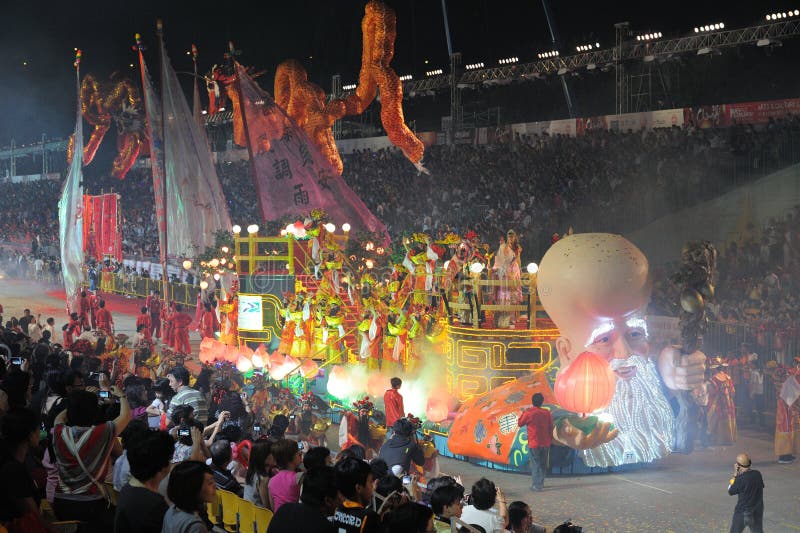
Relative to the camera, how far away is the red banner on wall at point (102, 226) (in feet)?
65.4

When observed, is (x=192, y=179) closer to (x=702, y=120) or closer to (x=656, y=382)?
(x=656, y=382)

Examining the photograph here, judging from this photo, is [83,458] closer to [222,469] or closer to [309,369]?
[222,469]

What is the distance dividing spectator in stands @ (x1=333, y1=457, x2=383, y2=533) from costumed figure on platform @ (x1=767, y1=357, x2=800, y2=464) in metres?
8.21

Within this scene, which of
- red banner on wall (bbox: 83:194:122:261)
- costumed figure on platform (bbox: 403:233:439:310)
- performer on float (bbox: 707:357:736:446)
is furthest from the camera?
red banner on wall (bbox: 83:194:122:261)

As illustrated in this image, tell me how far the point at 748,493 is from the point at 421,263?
23.4ft

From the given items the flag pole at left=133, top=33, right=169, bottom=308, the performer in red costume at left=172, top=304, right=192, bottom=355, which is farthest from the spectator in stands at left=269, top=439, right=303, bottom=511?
the performer in red costume at left=172, top=304, right=192, bottom=355

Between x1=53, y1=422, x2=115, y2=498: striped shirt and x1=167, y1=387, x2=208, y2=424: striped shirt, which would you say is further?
x1=167, y1=387, x2=208, y2=424: striped shirt

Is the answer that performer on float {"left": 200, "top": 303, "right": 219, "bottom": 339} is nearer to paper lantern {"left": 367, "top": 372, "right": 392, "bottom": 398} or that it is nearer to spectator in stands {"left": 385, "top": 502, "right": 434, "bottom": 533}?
paper lantern {"left": 367, "top": 372, "right": 392, "bottom": 398}

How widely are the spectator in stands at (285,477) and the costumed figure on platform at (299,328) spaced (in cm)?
995

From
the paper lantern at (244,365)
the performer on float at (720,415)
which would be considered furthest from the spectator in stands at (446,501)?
the paper lantern at (244,365)

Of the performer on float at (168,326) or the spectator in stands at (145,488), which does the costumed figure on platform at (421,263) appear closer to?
the performer on float at (168,326)

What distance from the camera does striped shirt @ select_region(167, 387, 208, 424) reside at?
27.7ft

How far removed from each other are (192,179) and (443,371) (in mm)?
8073

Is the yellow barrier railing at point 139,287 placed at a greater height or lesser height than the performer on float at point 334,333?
greater
